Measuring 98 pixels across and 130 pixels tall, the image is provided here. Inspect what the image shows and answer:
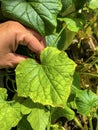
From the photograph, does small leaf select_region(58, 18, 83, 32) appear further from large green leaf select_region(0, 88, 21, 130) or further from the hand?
large green leaf select_region(0, 88, 21, 130)

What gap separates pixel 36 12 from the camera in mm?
1104

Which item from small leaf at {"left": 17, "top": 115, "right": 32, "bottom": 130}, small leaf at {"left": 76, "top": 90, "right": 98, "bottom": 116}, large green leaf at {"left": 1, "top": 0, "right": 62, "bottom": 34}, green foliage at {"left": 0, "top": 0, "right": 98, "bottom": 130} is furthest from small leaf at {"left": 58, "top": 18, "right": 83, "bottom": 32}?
small leaf at {"left": 17, "top": 115, "right": 32, "bottom": 130}

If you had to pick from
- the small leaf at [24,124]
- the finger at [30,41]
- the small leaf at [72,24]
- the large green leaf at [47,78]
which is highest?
the small leaf at [72,24]

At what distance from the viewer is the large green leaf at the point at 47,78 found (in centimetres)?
103

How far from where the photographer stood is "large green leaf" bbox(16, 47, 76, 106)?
1034 mm

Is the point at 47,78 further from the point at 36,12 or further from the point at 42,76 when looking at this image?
the point at 36,12

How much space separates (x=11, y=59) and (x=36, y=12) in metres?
0.17

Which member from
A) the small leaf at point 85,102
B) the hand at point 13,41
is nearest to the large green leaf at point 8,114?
the hand at point 13,41

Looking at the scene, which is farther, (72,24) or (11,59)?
(72,24)

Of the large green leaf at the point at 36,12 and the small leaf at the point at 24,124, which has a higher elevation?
the large green leaf at the point at 36,12

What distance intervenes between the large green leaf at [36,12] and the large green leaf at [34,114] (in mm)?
241

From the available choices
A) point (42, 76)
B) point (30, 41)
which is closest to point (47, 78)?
point (42, 76)

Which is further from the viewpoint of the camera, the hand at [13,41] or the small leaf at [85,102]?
the small leaf at [85,102]

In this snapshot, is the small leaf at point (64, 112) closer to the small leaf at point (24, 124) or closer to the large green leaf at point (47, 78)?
the small leaf at point (24, 124)
